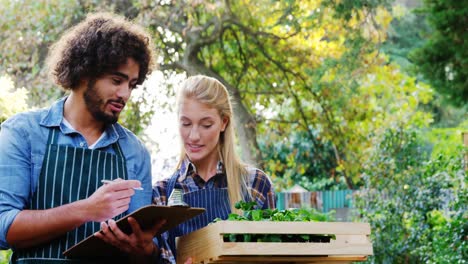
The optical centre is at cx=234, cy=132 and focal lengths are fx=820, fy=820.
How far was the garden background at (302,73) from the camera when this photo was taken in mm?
7895

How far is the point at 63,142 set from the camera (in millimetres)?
2609

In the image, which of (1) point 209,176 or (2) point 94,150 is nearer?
(2) point 94,150

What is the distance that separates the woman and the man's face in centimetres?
47

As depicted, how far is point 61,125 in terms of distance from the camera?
2.62 metres

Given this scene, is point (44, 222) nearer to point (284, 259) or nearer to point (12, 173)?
point (12, 173)

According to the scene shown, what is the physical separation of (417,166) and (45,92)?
4264mm

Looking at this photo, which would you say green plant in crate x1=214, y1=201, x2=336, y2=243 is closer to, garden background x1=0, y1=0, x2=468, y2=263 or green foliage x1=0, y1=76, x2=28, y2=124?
green foliage x1=0, y1=76, x2=28, y2=124

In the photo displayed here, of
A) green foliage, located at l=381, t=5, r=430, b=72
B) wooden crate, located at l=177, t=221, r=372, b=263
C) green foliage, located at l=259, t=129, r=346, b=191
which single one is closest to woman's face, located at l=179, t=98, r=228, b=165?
wooden crate, located at l=177, t=221, r=372, b=263

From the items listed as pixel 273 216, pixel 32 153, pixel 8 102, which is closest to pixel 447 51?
pixel 8 102

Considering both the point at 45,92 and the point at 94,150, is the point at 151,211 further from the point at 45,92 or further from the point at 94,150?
the point at 45,92

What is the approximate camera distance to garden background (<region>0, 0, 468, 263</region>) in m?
7.89

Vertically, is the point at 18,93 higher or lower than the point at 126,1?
lower

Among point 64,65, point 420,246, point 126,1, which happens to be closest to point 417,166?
point 420,246

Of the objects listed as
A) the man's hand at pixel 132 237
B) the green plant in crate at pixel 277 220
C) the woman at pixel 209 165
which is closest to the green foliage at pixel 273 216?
the green plant in crate at pixel 277 220
